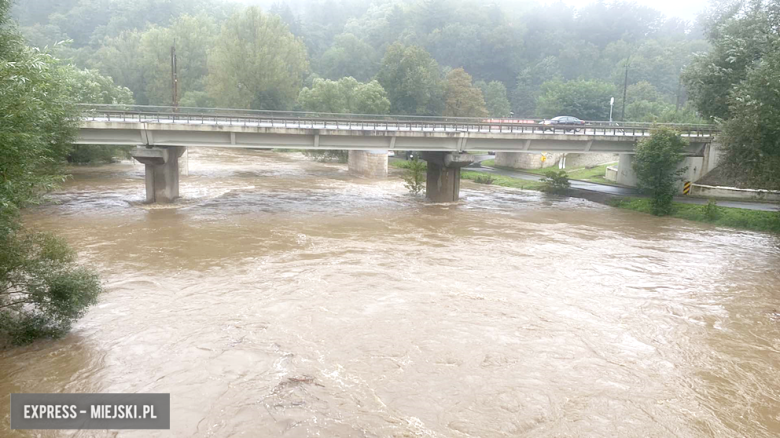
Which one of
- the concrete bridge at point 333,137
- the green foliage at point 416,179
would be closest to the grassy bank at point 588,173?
the concrete bridge at point 333,137

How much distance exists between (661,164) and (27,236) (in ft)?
126

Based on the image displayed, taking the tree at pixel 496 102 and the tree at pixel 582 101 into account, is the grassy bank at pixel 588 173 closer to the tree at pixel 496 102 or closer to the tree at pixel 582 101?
the tree at pixel 582 101

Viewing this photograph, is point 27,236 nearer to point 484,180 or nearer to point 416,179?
point 416,179

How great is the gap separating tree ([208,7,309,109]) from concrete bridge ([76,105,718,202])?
3935cm

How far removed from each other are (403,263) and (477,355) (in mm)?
9777

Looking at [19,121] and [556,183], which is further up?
[19,121]

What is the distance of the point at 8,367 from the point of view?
42.8ft

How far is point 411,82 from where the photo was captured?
285 ft

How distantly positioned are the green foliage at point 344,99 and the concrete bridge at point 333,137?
3014cm

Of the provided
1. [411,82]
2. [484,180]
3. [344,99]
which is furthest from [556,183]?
[411,82]

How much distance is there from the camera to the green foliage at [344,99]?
2916 inches

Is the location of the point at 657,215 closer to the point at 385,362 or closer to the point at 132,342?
the point at 385,362

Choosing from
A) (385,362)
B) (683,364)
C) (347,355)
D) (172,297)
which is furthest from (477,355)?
(172,297)

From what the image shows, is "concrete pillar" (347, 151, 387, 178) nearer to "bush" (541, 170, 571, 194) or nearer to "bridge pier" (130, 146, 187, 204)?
"bush" (541, 170, 571, 194)
